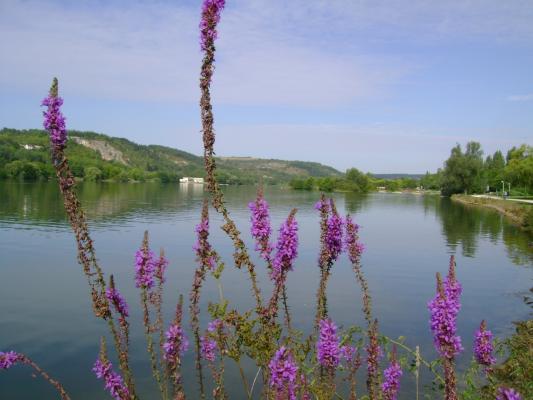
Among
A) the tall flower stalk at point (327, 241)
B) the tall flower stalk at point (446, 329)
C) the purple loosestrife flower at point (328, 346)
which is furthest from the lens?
the tall flower stalk at point (327, 241)

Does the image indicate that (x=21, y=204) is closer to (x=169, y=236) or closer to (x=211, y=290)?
(x=169, y=236)

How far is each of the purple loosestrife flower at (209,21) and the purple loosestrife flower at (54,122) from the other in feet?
4.00

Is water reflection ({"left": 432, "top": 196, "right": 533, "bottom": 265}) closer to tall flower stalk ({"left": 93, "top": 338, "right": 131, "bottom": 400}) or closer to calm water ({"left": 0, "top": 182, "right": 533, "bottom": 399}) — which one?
calm water ({"left": 0, "top": 182, "right": 533, "bottom": 399})

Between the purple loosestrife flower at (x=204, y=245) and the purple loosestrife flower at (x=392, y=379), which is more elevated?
the purple loosestrife flower at (x=204, y=245)

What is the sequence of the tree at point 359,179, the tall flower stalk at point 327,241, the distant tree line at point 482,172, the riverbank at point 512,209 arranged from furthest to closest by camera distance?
1. the tree at point 359,179
2. the distant tree line at point 482,172
3. the riverbank at point 512,209
4. the tall flower stalk at point 327,241

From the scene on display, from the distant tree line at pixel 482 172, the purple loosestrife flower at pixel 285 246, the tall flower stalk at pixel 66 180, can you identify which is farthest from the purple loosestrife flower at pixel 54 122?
the distant tree line at pixel 482 172

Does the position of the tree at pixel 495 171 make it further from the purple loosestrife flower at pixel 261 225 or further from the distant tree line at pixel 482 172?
the purple loosestrife flower at pixel 261 225

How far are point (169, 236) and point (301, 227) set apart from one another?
14.4 metres

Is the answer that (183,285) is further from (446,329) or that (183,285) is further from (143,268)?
(446,329)

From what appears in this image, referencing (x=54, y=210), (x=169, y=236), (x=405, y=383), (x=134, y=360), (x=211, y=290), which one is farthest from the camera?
(x=54, y=210)

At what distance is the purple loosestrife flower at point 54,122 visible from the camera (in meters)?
3.82

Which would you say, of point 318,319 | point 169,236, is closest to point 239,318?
point 318,319

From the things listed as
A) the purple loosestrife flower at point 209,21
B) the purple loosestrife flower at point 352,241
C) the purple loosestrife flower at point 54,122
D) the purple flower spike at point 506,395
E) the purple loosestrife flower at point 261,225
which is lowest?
the purple flower spike at point 506,395

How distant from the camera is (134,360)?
14.5m
